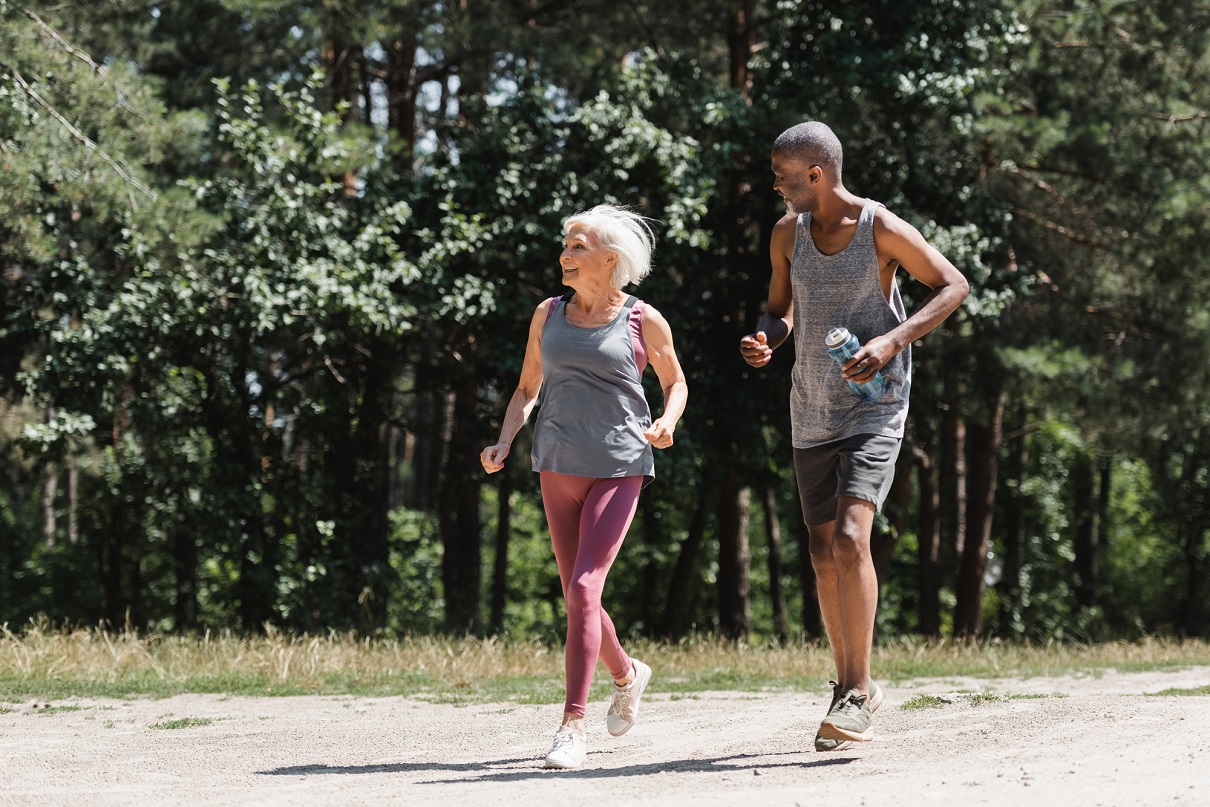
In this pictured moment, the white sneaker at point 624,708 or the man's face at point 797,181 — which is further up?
the man's face at point 797,181

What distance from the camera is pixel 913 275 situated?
15.4 feet

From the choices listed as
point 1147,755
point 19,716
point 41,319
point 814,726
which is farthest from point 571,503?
point 41,319

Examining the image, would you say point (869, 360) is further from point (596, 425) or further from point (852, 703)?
point (852, 703)

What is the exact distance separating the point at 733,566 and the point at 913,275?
46.8 feet

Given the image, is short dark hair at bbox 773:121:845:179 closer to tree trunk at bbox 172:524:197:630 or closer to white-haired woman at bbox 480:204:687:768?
white-haired woman at bbox 480:204:687:768

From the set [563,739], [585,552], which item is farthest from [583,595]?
[563,739]

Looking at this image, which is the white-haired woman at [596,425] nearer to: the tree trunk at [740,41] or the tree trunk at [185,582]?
the tree trunk at [740,41]

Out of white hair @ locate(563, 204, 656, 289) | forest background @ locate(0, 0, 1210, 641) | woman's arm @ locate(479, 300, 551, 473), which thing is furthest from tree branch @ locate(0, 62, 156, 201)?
white hair @ locate(563, 204, 656, 289)

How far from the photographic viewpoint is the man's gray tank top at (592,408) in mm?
4816

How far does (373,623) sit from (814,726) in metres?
9.07

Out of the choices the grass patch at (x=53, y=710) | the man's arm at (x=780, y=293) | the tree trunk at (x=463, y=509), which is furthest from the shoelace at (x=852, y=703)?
the tree trunk at (x=463, y=509)

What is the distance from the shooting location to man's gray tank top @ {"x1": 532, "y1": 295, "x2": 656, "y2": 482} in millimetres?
4816

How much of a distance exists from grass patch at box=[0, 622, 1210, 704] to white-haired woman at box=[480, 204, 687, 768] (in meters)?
2.46

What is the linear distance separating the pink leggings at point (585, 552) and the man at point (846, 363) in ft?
2.39
